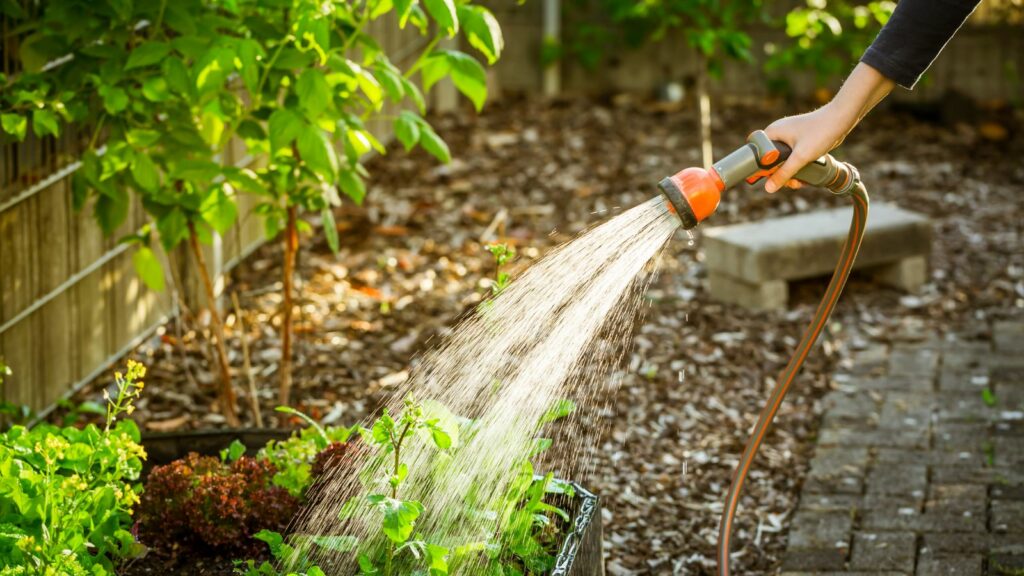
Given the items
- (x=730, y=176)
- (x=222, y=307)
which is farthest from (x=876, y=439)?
(x=222, y=307)

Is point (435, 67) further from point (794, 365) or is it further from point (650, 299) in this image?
point (650, 299)

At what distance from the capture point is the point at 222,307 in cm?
521

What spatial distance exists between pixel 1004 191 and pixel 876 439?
3.51 m

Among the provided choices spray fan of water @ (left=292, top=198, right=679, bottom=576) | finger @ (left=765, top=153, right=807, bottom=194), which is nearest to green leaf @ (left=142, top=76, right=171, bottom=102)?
spray fan of water @ (left=292, top=198, right=679, bottom=576)

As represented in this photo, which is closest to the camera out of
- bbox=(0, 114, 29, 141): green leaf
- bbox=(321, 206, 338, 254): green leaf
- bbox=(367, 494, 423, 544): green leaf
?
bbox=(367, 494, 423, 544): green leaf

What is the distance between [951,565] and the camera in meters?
3.33

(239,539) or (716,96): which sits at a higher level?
(239,539)

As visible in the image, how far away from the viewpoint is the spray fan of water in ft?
8.00

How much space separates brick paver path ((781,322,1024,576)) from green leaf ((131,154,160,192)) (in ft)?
6.34

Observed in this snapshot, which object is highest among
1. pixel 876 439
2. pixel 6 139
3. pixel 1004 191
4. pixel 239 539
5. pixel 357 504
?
pixel 6 139

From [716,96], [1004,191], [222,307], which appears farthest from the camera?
[716,96]

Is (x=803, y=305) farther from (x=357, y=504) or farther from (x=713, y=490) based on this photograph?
(x=357, y=504)

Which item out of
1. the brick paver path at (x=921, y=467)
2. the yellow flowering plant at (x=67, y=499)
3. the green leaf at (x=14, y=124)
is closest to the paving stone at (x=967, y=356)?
the brick paver path at (x=921, y=467)

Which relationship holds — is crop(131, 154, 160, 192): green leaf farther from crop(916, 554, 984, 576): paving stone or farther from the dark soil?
crop(916, 554, 984, 576): paving stone
